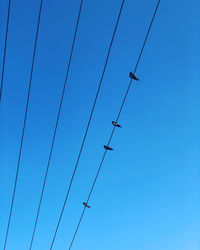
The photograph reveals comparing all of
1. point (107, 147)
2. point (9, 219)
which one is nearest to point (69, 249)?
point (9, 219)

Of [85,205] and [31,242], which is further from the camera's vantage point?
[31,242]

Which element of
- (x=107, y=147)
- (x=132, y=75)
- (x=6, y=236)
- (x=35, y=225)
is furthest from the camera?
(x=6, y=236)

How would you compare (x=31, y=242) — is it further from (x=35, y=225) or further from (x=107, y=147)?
(x=107, y=147)

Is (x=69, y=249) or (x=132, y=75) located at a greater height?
(x=132, y=75)

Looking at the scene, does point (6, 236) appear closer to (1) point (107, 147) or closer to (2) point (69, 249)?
(2) point (69, 249)

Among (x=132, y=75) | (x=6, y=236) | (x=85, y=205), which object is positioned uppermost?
(x=132, y=75)

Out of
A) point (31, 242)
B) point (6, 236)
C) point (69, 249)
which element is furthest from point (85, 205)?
point (6, 236)

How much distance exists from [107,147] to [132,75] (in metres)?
4.11

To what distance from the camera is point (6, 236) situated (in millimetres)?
18453

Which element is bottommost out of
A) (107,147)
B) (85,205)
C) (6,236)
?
(6,236)

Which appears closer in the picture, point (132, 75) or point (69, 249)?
point (132, 75)

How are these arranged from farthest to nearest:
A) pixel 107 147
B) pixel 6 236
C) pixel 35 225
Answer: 1. pixel 6 236
2. pixel 35 225
3. pixel 107 147

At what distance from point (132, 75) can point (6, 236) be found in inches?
493

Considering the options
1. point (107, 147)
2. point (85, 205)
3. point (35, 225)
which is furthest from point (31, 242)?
point (107, 147)
